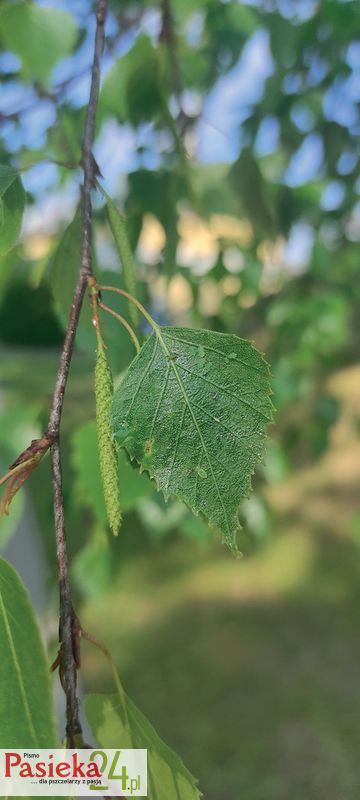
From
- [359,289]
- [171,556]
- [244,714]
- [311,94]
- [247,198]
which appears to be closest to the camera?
[247,198]

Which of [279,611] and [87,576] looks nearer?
[87,576]

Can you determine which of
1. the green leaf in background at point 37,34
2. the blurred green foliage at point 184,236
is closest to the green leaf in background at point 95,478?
the blurred green foliage at point 184,236

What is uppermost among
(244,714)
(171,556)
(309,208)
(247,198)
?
(171,556)

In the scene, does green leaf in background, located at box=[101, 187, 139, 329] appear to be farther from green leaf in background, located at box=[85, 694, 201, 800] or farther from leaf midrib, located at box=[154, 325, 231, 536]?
green leaf in background, located at box=[85, 694, 201, 800]

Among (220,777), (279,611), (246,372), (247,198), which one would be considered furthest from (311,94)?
(279,611)

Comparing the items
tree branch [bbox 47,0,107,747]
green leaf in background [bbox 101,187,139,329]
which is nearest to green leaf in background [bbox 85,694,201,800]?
tree branch [bbox 47,0,107,747]

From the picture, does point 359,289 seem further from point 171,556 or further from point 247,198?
point 171,556
